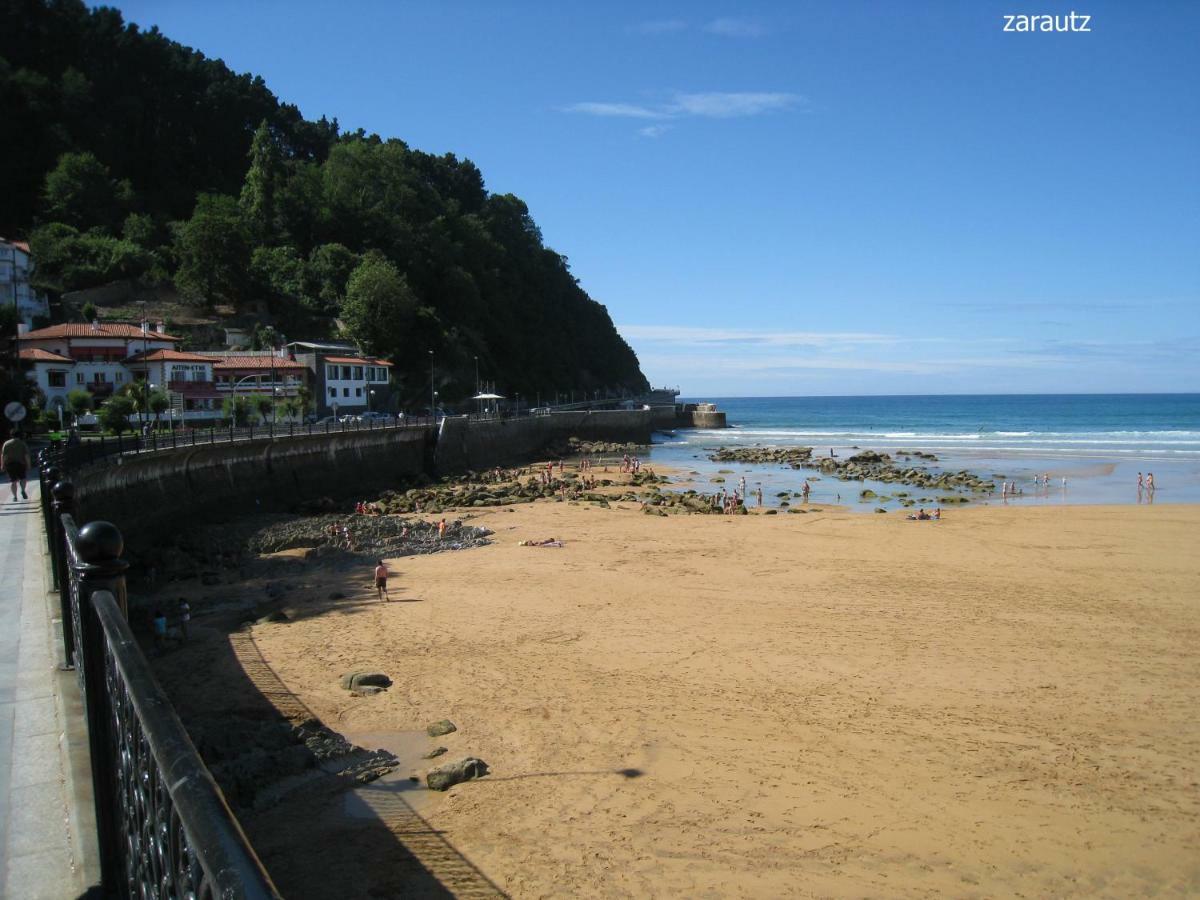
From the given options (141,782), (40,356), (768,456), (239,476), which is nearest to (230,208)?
(40,356)

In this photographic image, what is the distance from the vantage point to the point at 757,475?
176ft

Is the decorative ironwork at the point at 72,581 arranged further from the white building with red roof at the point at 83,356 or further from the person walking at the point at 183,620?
the white building with red roof at the point at 83,356

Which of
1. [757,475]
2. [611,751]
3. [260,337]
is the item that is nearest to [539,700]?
[611,751]

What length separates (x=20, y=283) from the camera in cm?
5381

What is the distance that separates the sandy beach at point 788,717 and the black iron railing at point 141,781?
19.7 ft

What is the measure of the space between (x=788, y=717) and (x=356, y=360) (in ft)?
168

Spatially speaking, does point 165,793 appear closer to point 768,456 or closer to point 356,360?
point 356,360

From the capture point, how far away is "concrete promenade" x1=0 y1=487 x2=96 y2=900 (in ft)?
13.0

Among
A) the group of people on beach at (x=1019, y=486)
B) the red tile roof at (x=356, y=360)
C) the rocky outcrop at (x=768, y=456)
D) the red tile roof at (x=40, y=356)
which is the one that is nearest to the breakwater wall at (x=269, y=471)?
the red tile roof at (x=356, y=360)

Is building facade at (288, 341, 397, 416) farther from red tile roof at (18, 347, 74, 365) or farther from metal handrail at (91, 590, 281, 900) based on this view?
metal handrail at (91, 590, 281, 900)

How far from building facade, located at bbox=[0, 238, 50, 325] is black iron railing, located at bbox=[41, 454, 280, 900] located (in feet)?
183

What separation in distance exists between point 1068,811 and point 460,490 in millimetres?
32394

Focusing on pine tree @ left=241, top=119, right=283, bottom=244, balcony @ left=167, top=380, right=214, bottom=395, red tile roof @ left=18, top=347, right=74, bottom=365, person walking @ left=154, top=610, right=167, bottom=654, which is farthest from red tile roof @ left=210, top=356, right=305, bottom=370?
person walking @ left=154, top=610, right=167, bottom=654

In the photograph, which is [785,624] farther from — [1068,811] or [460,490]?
[460,490]
